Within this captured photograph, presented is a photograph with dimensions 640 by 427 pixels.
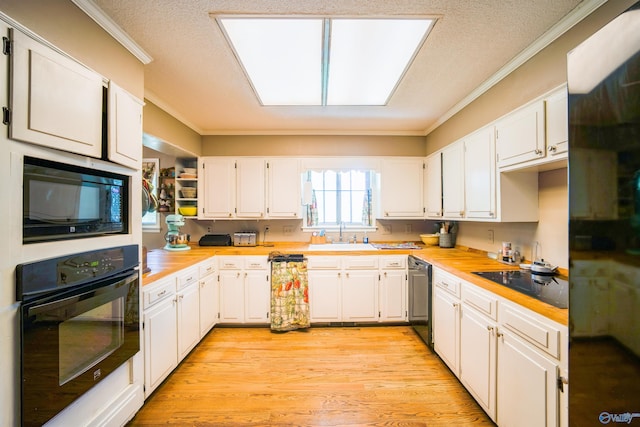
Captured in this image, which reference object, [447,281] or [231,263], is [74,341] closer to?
[231,263]

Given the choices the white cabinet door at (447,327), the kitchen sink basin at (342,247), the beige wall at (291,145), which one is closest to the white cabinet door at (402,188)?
the beige wall at (291,145)

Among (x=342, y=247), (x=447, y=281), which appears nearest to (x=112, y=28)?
(x=342, y=247)

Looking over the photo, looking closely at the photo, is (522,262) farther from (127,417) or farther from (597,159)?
(127,417)

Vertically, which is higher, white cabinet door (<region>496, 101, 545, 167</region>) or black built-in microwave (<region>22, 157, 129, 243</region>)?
white cabinet door (<region>496, 101, 545, 167</region>)

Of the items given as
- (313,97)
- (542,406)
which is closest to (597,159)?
(542,406)

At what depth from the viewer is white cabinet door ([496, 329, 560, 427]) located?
1143mm

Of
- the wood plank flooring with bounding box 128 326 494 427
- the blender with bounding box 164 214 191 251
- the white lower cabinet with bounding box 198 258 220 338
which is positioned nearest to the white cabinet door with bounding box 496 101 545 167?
the wood plank flooring with bounding box 128 326 494 427

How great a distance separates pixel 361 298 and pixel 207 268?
1.79m

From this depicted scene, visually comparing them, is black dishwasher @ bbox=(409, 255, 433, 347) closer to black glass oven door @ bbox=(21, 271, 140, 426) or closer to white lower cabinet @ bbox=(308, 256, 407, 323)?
white lower cabinet @ bbox=(308, 256, 407, 323)

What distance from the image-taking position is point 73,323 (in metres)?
1.22

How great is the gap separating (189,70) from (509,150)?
Answer: 262 cm

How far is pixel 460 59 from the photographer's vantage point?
1917mm

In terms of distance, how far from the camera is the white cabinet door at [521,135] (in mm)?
1615

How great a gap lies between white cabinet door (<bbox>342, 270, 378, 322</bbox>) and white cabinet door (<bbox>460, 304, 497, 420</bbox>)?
1.15 meters
